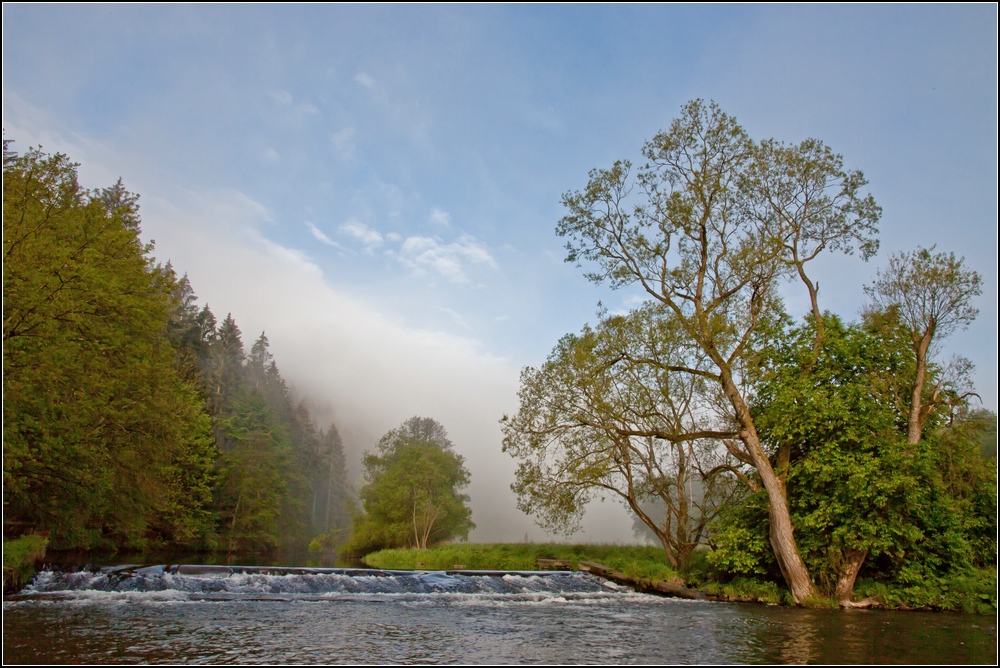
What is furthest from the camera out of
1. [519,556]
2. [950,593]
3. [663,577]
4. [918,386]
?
[519,556]

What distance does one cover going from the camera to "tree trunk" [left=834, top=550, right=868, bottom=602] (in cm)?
1823

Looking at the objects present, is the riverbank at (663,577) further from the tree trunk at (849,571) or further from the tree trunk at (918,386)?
the tree trunk at (918,386)

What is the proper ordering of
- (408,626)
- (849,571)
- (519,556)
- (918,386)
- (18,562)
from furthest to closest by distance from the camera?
(519,556), (918,386), (849,571), (18,562), (408,626)

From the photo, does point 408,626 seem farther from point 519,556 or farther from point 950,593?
point 519,556

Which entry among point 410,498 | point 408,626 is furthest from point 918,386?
point 410,498

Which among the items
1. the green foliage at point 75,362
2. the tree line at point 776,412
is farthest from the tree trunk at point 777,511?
the green foliage at point 75,362

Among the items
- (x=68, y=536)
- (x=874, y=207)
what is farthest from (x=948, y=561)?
(x=68, y=536)

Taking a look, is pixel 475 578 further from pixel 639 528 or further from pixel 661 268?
pixel 639 528

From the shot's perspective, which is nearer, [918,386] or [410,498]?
[918,386]

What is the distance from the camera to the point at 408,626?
1170cm

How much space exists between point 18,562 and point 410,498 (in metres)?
34.7

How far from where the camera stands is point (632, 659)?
8.90 metres

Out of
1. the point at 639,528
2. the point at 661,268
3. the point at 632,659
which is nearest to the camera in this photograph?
the point at 632,659

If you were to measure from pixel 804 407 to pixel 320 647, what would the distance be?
16.2 m
